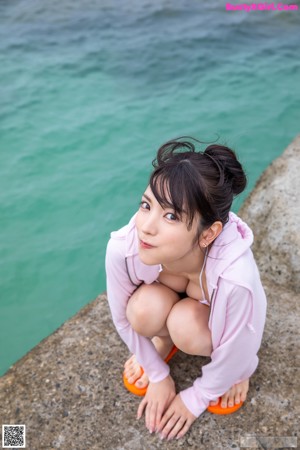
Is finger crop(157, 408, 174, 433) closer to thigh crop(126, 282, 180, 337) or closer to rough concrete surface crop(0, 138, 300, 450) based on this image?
rough concrete surface crop(0, 138, 300, 450)

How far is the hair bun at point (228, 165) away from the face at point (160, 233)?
7.4 inches

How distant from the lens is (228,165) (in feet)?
5.61

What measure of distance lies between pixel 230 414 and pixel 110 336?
720 millimetres

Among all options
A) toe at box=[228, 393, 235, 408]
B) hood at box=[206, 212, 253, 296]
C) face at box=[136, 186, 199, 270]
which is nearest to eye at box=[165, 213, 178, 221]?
face at box=[136, 186, 199, 270]

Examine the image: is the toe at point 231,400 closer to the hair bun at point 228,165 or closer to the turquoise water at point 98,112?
the hair bun at point 228,165

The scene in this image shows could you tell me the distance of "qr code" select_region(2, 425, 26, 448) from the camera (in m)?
2.16

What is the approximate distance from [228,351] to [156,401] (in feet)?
1.51

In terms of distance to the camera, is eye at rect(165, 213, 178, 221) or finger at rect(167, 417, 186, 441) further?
finger at rect(167, 417, 186, 441)

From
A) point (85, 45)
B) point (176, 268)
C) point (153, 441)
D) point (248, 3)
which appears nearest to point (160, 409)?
point (153, 441)

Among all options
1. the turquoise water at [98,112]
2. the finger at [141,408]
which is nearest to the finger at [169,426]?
the finger at [141,408]

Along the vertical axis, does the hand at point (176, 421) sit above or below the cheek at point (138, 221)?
below

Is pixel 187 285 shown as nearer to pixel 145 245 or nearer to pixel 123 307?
pixel 123 307

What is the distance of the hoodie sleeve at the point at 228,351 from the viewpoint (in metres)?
1.81

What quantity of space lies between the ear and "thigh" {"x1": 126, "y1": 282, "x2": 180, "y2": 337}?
1.05 feet
